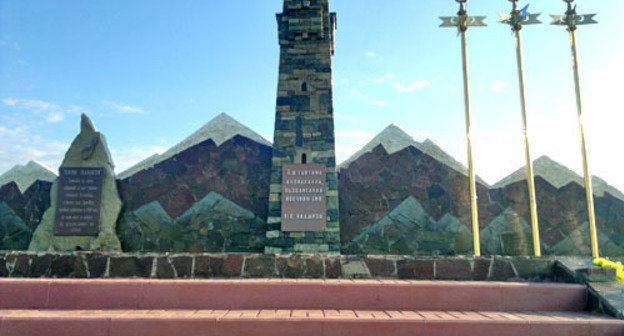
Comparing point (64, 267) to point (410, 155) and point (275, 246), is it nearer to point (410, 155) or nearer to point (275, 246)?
point (275, 246)

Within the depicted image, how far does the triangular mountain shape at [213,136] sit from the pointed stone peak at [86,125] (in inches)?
40.1

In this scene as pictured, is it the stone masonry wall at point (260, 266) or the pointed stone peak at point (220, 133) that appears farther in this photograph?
the pointed stone peak at point (220, 133)

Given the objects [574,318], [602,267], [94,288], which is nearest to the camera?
[574,318]

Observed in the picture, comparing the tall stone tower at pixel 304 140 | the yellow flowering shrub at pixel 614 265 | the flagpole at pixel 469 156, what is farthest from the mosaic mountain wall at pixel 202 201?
the yellow flowering shrub at pixel 614 265

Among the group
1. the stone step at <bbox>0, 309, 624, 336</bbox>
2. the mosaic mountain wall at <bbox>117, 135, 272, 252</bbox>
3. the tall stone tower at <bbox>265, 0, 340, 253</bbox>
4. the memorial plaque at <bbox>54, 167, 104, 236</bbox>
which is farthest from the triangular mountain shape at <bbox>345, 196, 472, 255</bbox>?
the stone step at <bbox>0, 309, 624, 336</bbox>

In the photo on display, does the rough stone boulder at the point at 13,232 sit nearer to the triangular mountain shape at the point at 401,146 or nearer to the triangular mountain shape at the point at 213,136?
the triangular mountain shape at the point at 213,136

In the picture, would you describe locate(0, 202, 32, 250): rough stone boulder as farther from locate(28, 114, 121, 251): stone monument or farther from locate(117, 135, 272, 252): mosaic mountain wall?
locate(117, 135, 272, 252): mosaic mountain wall

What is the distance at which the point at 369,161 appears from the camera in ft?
30.2

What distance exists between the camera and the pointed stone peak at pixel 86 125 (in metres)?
8.80

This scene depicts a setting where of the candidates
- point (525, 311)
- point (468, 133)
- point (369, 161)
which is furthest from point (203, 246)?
point (525, 311)

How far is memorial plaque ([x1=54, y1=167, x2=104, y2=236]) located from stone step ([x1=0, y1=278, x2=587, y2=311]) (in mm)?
4781

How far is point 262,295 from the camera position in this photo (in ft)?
12.0

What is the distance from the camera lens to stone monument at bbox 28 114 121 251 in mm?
8211

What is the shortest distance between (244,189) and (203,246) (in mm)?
1351
